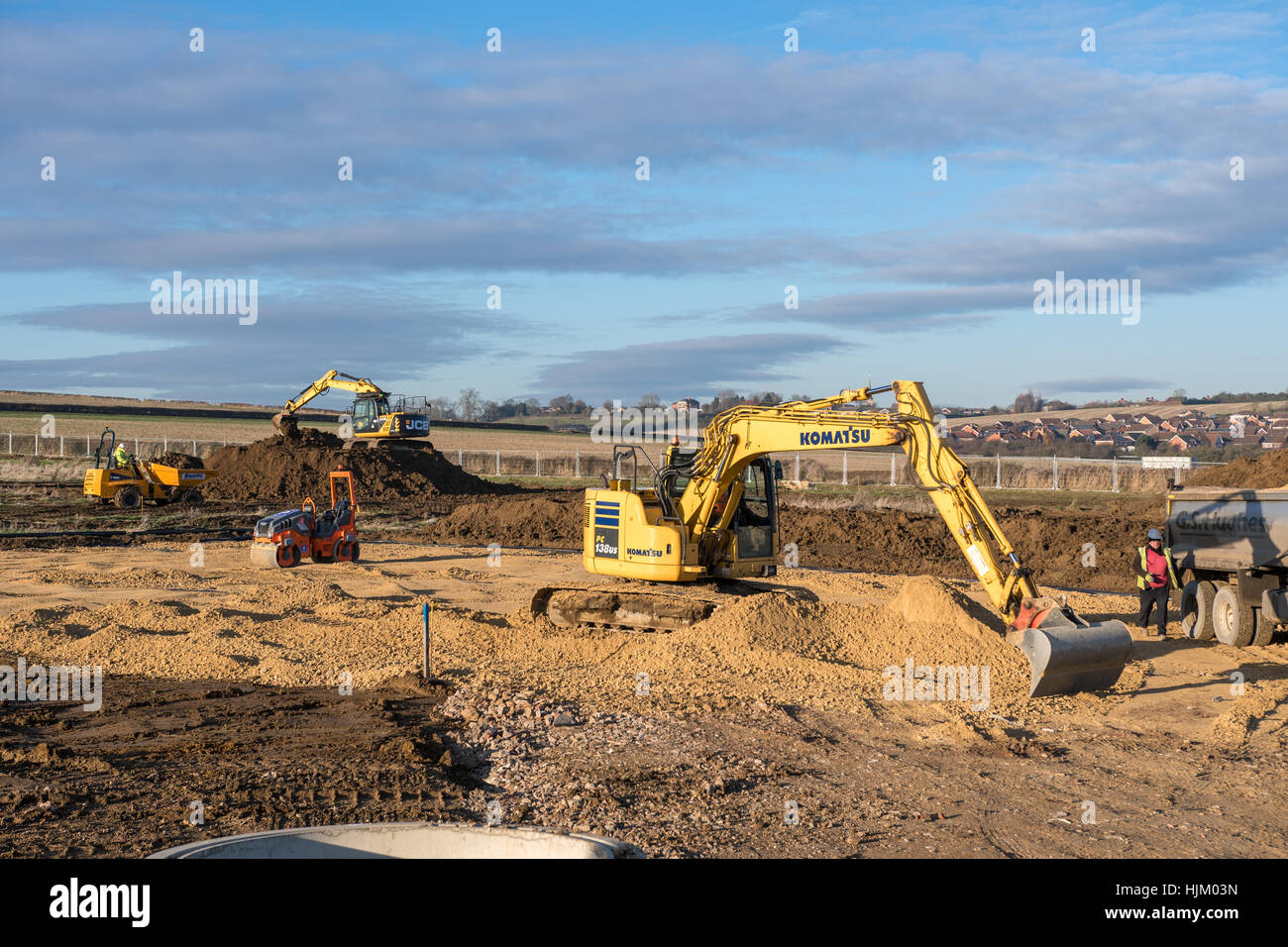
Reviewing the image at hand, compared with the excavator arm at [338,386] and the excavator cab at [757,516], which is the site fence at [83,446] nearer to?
the excavator arm at [338,386]

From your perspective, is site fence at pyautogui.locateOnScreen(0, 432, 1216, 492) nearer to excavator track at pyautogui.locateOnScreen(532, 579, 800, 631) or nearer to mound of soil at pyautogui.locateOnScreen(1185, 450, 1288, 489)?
mound of soil at pyautogui.locateOnScreen(1185, 450, 1288, 489)

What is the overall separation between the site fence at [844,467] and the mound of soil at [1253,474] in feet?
14.0

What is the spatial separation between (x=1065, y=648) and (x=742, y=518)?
5.53m

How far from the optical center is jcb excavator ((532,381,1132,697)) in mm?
12008

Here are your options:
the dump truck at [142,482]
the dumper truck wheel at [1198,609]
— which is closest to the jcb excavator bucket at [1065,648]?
the dumper truck wheel at [1198,609]

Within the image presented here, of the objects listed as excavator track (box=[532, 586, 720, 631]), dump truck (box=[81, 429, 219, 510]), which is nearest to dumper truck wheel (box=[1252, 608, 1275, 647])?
excavator track (box=[532, 586, 720, 631])

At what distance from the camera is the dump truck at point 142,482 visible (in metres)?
33.3

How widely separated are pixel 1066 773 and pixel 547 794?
14.5 feet

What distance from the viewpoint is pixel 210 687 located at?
12336 millimetres

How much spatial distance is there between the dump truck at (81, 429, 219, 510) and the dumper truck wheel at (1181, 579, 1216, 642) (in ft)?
96.6

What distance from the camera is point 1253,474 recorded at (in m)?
26.9

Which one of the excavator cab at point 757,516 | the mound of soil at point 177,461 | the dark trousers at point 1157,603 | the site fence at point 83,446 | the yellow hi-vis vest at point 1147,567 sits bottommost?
the dark trousers at point 1157,603
